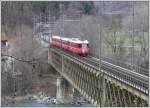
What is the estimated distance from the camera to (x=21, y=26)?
33.0 m

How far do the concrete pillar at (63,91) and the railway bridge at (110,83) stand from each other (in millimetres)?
7408

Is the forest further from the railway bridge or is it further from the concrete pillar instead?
the railway bridge

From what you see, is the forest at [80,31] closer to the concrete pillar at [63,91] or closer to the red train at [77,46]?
the red train at [77,46]

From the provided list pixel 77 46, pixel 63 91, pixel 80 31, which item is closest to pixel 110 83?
pixel 77 46

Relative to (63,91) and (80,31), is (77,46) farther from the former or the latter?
(80,31)

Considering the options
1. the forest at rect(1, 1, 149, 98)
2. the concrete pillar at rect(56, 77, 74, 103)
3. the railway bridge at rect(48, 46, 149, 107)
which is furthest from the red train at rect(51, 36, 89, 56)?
the concrete pillar at rect(56, 77, 74, 103)

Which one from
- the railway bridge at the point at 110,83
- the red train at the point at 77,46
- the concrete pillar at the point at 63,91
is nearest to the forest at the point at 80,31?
the red train at the point at 77,46

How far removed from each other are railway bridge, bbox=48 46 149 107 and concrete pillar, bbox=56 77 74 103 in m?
7.41

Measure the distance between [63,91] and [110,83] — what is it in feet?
53.4

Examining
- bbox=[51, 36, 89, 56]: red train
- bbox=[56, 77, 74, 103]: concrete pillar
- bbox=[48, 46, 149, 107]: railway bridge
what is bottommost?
bbox=[56, 77, 74, 103]: concrete pillar

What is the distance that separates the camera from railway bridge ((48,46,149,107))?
1123cm

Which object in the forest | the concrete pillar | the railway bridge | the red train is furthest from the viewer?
the concrete pillar

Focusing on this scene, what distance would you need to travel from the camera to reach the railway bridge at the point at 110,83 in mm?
11227

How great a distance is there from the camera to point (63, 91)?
2978 centimetres
